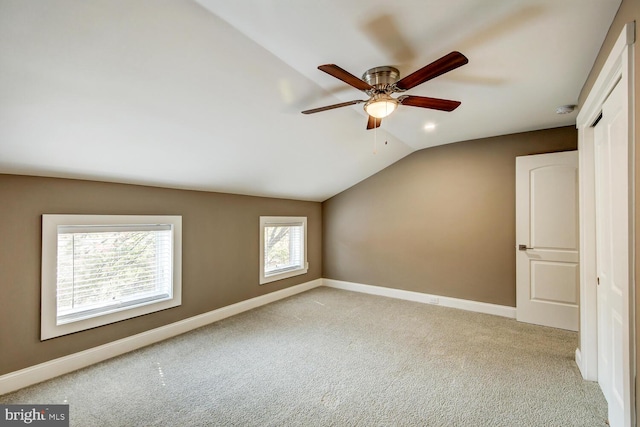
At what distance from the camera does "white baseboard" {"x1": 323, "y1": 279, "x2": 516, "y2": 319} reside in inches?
149

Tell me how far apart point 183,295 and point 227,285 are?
0.60 metres

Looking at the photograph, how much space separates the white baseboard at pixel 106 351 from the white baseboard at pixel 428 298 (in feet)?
5.66

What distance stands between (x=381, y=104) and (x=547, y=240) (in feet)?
9.37

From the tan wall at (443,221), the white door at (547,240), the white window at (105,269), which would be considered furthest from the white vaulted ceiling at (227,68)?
the tan wall at (443,221)

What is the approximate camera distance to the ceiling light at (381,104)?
2.04 meters

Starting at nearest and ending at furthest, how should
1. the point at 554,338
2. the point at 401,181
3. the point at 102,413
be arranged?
the point at 102,413 → the point at 554,338 → the point at 401,181

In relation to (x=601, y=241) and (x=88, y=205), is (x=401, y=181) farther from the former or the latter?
(x=88, y=205)

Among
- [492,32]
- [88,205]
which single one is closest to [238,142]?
[88,205]

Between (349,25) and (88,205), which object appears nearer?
(349,25)

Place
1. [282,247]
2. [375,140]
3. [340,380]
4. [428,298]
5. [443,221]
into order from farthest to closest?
[282,247]
[428,298]
[443,221]
[375,140]
[340,380]

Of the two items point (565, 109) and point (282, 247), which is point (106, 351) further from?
point (565, 109)

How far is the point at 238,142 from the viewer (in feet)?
8.96

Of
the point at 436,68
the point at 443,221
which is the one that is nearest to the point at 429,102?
the point at 436,68

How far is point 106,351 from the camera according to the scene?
2643 millimetres
